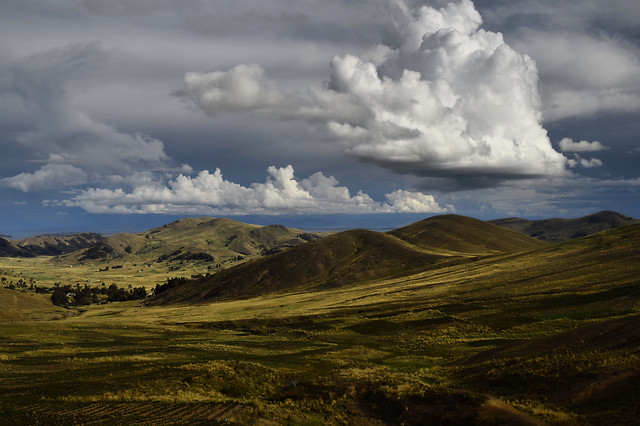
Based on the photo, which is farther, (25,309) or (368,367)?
(25,309)

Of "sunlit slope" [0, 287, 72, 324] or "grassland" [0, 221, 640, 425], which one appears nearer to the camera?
"grassland" [0, 221, 640, 425]

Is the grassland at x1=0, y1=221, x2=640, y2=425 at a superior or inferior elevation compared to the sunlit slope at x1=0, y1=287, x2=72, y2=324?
superior

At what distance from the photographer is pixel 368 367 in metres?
49.3

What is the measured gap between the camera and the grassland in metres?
30.0

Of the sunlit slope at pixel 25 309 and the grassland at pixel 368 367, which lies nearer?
the grassland at pixel 368 367

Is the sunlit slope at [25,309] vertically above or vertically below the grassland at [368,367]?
below

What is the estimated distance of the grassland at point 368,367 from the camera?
98.4 ft

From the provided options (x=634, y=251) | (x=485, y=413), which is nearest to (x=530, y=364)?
(x=485, y=413)

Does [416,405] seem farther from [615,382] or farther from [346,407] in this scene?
[615,382]

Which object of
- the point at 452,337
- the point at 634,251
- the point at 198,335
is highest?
the point at 634,251

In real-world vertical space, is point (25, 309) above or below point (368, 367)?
below

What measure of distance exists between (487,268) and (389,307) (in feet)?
194

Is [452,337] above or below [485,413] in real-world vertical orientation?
below

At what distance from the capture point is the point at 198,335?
84.2m
